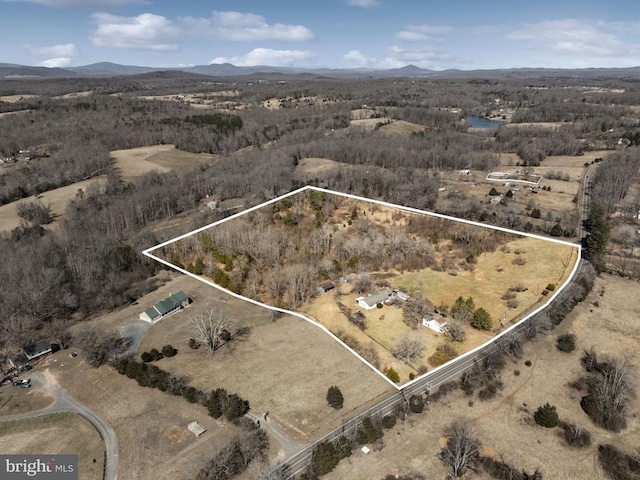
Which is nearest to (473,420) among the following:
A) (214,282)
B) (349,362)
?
(349,362)

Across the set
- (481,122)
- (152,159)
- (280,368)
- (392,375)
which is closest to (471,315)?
(392,375)

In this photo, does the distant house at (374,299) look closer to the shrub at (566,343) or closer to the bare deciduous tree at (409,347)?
the bare deciduous tree at (409,347)

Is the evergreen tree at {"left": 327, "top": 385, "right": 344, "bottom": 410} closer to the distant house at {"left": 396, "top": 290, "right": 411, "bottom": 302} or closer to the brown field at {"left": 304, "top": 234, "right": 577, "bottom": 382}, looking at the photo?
the brown field at {"left": 304, "top": 234, "right": 577, "bottom": 382}

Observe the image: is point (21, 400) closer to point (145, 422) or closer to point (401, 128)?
point (145, 422)

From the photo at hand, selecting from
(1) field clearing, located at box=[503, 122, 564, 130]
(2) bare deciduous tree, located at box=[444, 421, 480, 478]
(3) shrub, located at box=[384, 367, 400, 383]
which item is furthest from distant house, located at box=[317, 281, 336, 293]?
(1) field clearing, located at box=[503, 122, 564, 130]

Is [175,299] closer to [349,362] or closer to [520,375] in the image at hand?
[349,362]

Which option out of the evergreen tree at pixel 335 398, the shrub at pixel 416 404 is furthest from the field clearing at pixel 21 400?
the shrub at pixel 416 404
